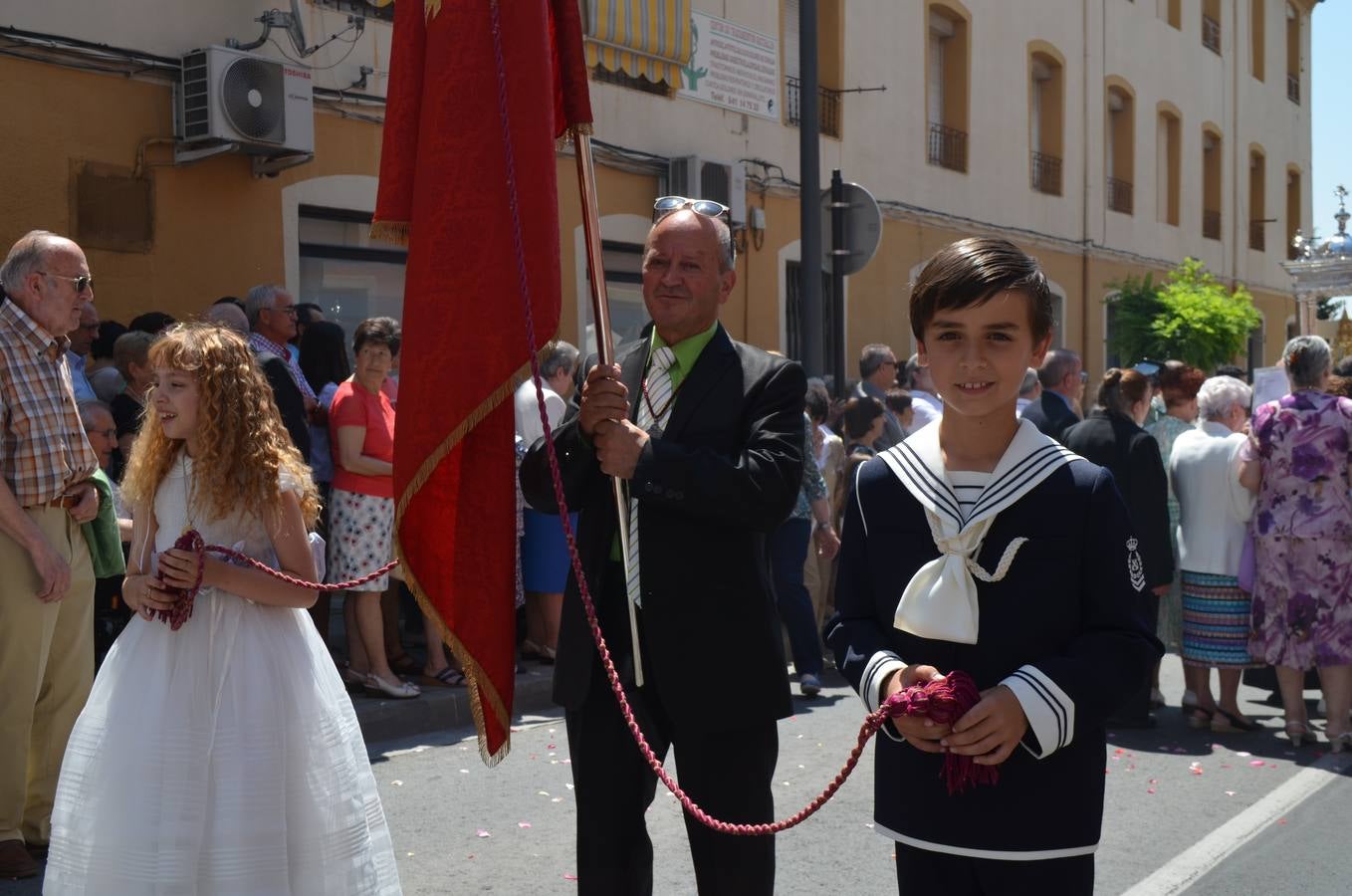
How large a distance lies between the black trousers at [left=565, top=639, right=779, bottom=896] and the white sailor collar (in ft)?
2.71

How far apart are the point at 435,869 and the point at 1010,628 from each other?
3.23 metres

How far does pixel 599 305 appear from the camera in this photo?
3.38 m

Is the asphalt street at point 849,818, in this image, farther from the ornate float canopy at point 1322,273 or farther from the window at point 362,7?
the ornate float canopy at point 1322,273

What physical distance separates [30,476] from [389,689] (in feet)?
9.56

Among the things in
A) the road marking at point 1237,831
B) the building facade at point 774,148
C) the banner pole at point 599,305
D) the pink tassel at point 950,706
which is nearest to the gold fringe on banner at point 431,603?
the banner pole at point 599,305

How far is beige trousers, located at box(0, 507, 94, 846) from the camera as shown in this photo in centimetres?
512

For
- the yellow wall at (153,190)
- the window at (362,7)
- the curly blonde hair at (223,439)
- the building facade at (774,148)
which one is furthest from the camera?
the window at (362,7)

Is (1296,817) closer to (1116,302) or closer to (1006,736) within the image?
(1006,736)

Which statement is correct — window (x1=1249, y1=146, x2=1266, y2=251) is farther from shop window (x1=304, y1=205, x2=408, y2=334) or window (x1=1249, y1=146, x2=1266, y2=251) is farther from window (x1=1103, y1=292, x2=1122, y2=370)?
shop window (x1=304, y1=205, x2=408, y2=334)

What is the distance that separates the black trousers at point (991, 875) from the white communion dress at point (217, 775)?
5.58ft

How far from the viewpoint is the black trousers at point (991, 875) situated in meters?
2.60

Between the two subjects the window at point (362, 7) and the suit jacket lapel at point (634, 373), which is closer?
the suit jacket lapel at point (634, 373)

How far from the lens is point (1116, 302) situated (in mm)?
21516

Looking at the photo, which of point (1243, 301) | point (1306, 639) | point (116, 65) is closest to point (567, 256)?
point (116, 65)
